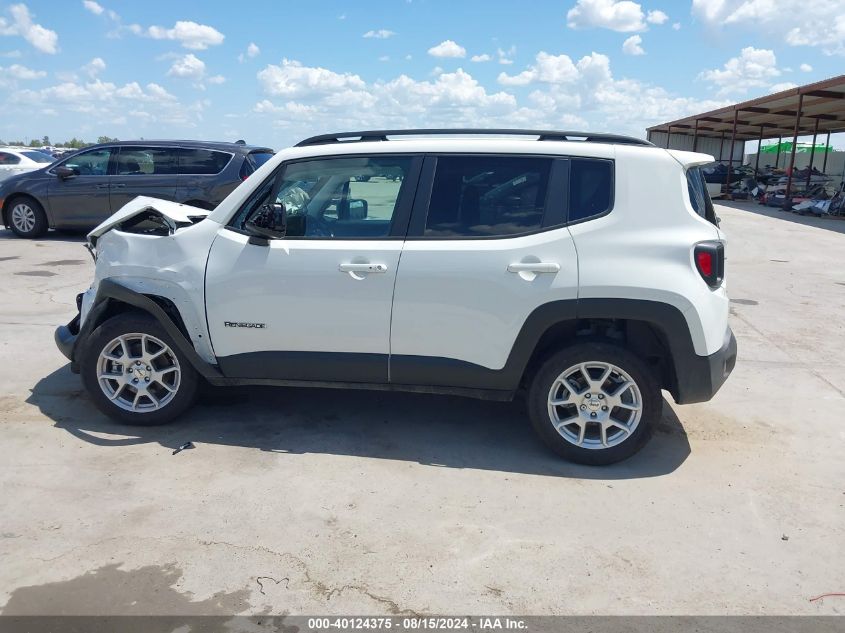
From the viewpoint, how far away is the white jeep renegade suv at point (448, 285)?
4.06m

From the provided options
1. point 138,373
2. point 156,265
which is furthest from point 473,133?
point 138,373

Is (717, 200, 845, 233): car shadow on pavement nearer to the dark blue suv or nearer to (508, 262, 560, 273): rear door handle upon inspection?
the dark blue suv

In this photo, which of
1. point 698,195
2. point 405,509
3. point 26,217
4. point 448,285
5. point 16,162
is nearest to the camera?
point 405,509

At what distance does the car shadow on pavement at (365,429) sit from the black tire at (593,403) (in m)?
0.10

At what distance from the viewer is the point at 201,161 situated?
38.9 ft

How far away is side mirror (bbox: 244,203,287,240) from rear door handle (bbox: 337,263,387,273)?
461 mm

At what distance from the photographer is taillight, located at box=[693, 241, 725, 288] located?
3996 mm

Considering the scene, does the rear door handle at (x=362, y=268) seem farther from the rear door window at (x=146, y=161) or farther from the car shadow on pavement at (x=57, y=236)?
the car shadow on pavement at (x=57, y=236)

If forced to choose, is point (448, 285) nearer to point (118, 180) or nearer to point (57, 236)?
point (118, 180)

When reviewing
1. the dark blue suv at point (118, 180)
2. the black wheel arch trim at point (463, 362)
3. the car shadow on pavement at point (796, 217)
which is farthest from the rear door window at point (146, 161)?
the car shadow on pavement at point (796, 217)

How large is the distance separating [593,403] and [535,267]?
884 millimetres

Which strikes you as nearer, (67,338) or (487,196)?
(487,196)

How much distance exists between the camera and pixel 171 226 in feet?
15.8

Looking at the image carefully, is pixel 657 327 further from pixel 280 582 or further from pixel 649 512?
pixel 280 582
